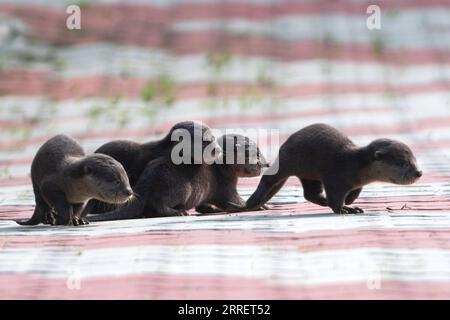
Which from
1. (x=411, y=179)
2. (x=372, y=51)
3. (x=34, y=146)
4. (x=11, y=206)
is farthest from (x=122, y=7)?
(x=411, y=179)

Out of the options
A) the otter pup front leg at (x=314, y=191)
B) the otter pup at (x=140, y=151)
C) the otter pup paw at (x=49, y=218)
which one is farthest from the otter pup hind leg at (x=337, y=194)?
the otter pup paw at (x=49, y=218)

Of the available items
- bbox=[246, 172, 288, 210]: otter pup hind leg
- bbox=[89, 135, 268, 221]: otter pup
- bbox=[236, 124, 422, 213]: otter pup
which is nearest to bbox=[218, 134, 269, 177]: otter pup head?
bbox=[89, 135, 268, 221]: otter pup

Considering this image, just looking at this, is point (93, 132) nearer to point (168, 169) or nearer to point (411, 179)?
point (168, 169)

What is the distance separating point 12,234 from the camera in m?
8.35

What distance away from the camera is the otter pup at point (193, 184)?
366 inches

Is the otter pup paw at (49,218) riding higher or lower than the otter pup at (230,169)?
lower

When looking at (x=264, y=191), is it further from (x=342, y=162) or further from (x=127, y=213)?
(x=127, y=213)

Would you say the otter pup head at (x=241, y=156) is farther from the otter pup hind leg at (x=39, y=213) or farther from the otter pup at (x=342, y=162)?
the otter pup hind leg at (x=39, y=213)

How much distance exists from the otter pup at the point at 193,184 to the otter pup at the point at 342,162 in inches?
26.2

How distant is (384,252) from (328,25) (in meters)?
10.6

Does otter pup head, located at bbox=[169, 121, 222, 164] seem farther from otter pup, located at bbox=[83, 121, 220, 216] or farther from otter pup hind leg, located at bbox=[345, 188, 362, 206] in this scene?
otter pup hind leg, located at bbox=[345, 188, 362, 206]

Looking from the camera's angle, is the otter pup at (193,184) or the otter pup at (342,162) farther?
the otter pup at (193,184)

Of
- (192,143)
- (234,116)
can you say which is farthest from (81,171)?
(234,116)

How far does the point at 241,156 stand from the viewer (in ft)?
32.4
